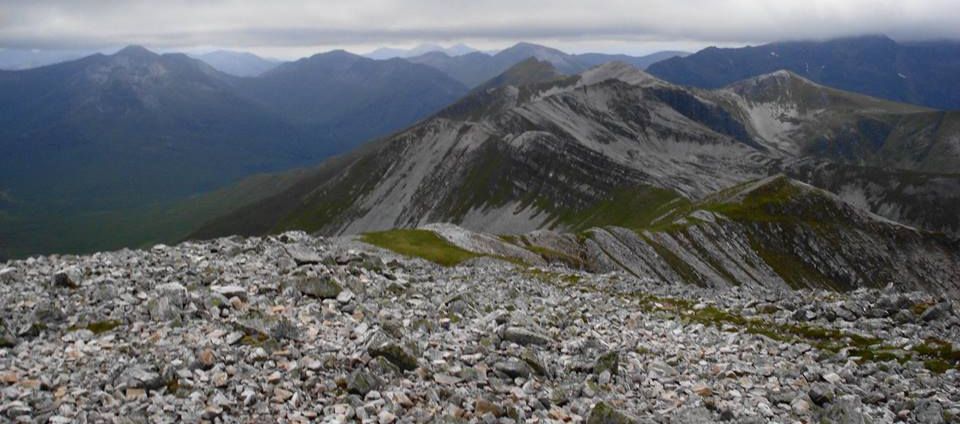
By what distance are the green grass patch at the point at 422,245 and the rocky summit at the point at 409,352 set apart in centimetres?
3544

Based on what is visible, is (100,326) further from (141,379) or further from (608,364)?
(608,364)

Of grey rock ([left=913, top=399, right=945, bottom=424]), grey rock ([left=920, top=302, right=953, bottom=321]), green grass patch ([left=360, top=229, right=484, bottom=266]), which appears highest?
grey rock ([left=913, top=399, right=945, bottom=424])

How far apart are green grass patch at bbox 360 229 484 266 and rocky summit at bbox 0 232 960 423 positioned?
116ft

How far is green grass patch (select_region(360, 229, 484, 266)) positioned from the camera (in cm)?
7019

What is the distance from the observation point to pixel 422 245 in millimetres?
80375

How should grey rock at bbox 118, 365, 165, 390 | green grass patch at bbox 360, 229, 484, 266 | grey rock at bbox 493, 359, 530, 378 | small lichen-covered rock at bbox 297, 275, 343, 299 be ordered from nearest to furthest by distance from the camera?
grey rock at bbox 118, 365, 165, 390 < grey rock at bbox 493, 359, 530, 378 < small lichen-covered rock at bbox 297, 275, 343, 299 < green grass patch at bbox 360, 229, 484, 266

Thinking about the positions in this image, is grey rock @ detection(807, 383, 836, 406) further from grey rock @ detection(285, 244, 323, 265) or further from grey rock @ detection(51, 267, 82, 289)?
grey rock @ detection(51, 267, 82, 289)

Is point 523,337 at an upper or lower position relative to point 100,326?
lower

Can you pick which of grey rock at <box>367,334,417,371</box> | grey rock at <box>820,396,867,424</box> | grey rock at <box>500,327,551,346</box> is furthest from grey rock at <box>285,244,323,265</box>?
grey rock at <box>820,396,867,424</box>

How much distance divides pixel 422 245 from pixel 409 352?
61.2m

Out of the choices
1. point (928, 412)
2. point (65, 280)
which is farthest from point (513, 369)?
point (65, 280)

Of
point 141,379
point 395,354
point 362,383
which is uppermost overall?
point 141,379

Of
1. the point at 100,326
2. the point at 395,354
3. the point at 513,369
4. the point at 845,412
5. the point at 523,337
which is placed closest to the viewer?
the point at 845,412

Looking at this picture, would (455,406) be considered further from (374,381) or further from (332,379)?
(332,379)
